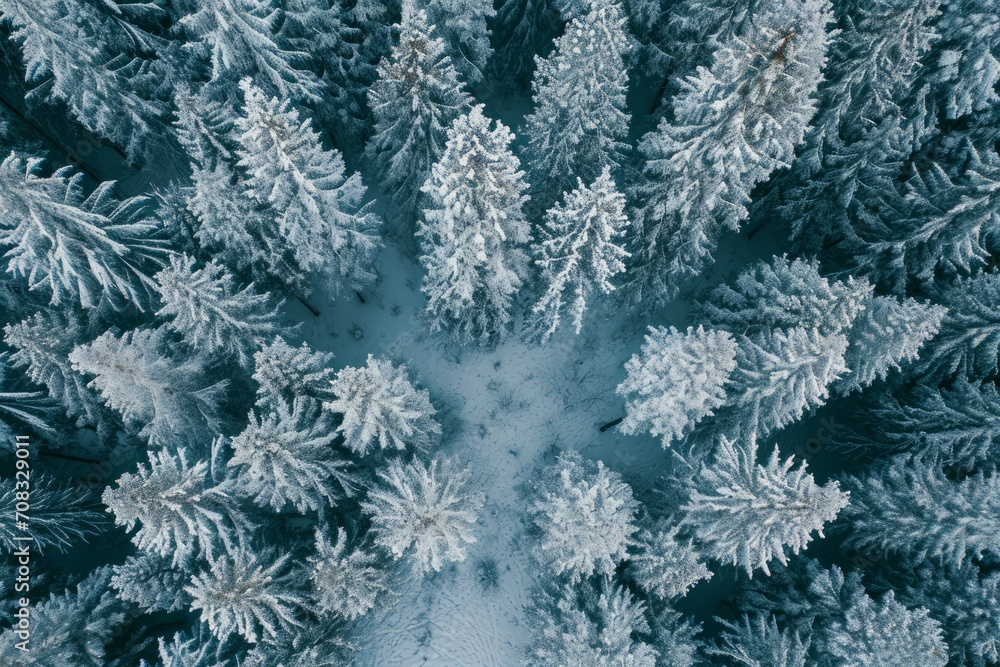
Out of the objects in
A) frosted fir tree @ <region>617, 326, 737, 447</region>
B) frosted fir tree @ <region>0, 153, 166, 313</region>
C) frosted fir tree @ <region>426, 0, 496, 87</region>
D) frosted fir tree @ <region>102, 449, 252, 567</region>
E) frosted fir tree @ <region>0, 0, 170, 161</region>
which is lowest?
frosted fir tree @ <region>102, 449, 252, 567</region>

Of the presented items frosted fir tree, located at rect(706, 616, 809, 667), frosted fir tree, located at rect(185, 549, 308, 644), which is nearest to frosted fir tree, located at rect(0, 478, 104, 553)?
frosted fir tree, located at rect(185, 549, 308, 644)

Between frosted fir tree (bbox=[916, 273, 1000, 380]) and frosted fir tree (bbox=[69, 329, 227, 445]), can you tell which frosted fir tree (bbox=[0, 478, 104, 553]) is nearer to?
frosted fir tree (bbox=[69, 329, 227, 445])

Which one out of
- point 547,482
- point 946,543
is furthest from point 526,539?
point 946,543

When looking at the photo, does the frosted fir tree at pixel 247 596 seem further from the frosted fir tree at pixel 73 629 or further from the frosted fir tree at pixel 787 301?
the frosted fir tree at pixel 787 301

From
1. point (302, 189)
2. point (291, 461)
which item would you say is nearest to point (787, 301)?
point (302, 189)

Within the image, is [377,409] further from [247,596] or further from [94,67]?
[94,67]

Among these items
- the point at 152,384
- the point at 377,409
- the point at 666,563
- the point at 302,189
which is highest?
the point at 302,189

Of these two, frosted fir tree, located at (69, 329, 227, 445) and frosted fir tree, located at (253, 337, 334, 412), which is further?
frosted fir tree, located at (253, 337, 334, 412)

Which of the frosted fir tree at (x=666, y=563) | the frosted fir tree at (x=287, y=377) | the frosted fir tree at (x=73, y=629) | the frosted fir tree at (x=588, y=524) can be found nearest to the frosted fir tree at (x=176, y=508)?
the frosted fir tree at (x=287, y=377)

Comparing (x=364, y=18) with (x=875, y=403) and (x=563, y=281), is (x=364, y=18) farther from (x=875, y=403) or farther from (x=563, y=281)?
(x=875, y=403)
